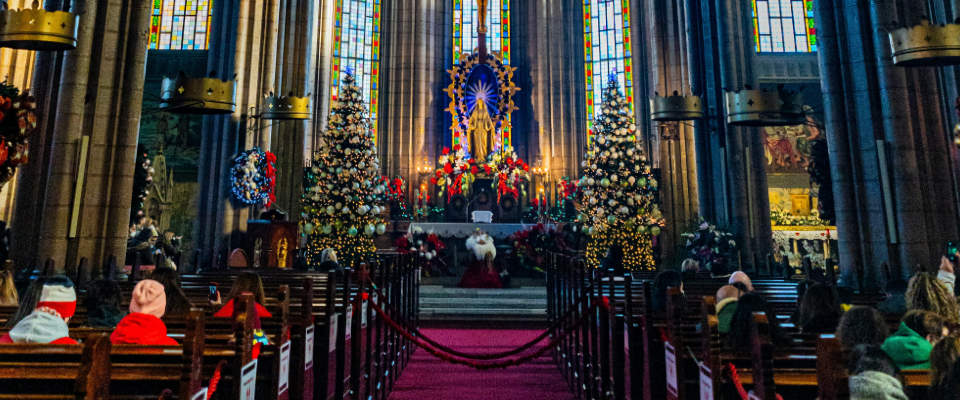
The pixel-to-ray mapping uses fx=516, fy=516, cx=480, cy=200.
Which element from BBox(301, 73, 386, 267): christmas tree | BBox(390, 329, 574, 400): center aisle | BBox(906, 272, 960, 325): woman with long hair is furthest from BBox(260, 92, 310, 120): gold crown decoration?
BBox(906, 272, 960, 325): woman with long hair

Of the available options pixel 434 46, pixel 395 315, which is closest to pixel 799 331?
pixel 395 315

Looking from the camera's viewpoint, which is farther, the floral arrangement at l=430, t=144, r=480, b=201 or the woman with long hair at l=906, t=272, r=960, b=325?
the floral arrangement at l=430, t=144, r=480, b=201

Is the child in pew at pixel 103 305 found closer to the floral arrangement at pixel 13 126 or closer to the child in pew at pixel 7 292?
the child in pew at pixel 7 292

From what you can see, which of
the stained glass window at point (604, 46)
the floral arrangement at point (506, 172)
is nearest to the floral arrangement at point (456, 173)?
the floral arrangement at point (506, 172)

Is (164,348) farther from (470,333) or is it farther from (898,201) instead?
(898,201)

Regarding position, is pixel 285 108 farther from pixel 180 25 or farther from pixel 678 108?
pixel 180 25

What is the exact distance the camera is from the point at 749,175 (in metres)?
11.9

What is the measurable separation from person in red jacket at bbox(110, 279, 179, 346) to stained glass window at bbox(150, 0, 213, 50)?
2011 cm

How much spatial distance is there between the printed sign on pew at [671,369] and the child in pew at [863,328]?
0.88 meters

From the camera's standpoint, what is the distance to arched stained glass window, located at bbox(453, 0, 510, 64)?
23.7 metres

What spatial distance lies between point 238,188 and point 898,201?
1247 cm

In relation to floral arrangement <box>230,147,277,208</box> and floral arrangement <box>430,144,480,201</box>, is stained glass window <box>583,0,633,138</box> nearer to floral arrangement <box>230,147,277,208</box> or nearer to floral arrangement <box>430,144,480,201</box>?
floral arrangement <box>430,144,480,201</box>

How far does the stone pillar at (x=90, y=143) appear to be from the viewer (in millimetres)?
7383

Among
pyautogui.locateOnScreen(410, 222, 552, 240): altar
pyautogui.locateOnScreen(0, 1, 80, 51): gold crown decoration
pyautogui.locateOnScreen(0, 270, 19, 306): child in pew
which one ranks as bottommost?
pyautogui.locateOnScreen(0, 270, 19, 306): child in pew
